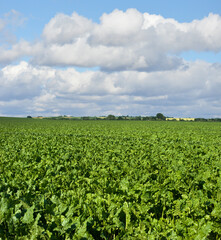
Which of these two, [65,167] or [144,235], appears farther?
[65,167]

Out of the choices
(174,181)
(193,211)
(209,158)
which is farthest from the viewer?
(209,158)

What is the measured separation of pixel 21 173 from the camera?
7.75 m

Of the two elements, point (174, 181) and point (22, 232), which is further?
point (174, 181)

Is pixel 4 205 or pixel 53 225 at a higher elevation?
pixel 4 205

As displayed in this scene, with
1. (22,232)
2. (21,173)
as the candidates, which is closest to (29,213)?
(22,232)

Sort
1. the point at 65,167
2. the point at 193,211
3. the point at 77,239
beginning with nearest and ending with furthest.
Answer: the point at 77,239 < the point at 193,211 < the point at 65,167

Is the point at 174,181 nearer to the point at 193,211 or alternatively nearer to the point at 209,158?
the point at 193,211

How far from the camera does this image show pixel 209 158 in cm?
1215

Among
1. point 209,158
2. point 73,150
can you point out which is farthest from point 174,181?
point 73,150

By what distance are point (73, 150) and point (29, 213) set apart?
31.1ft

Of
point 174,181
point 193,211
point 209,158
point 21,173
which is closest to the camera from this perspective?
point 193,211

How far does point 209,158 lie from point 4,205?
10.4 metres

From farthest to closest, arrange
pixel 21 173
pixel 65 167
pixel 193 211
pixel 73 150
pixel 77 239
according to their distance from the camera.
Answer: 1. pixel 73 150
2. pixel 65 167
3. pixel 21 173
4. pixel 193 211
5. pixel 77 239

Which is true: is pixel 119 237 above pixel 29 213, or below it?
below
